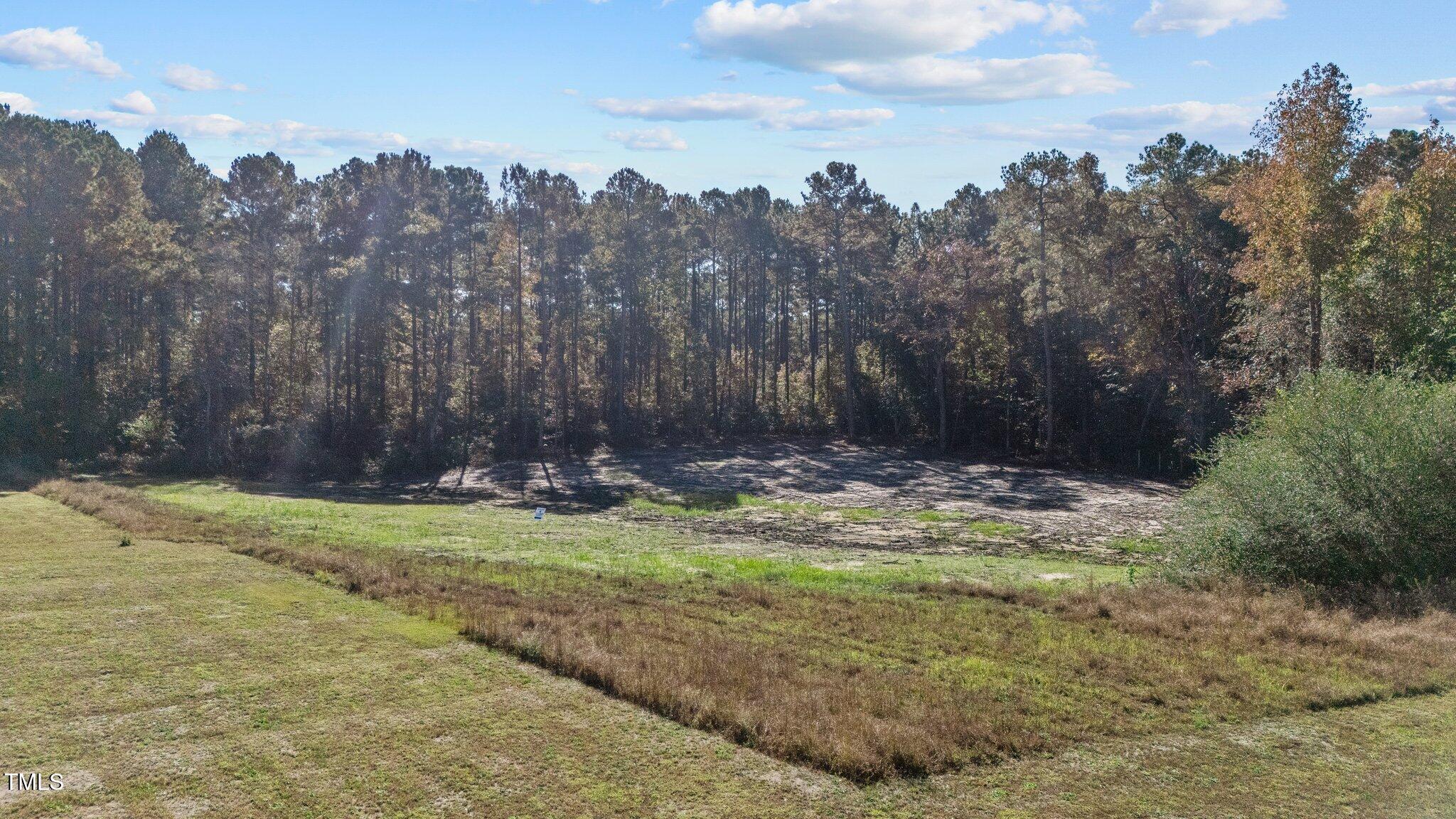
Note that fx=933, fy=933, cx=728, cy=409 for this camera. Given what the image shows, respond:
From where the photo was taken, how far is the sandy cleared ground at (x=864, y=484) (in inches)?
1406

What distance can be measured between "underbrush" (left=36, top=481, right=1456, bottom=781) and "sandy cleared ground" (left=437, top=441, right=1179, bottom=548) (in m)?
12.1

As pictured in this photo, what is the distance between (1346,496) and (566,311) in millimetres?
54877

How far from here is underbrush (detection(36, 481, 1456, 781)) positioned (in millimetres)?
11336

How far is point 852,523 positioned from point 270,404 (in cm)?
4171

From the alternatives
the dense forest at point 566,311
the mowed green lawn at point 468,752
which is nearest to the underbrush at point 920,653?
the mowed green lawn at point 468,752

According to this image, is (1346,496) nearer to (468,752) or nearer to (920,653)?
(920,653)

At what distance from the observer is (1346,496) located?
20.0 m

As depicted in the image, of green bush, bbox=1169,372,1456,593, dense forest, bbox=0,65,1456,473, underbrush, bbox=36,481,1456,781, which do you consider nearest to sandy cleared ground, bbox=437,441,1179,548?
dense forest, bbox=0,65,1456,473

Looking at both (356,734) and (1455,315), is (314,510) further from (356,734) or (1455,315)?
(1455,315)

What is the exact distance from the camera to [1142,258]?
176ft

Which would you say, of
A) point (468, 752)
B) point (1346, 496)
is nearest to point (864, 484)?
point (1346, 496)

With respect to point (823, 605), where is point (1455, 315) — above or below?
above

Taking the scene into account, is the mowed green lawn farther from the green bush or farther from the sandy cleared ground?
the sandy cleared ground

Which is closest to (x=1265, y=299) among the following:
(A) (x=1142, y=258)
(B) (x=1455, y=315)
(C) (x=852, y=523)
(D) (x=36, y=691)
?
(B) (x=1455, y=315)
